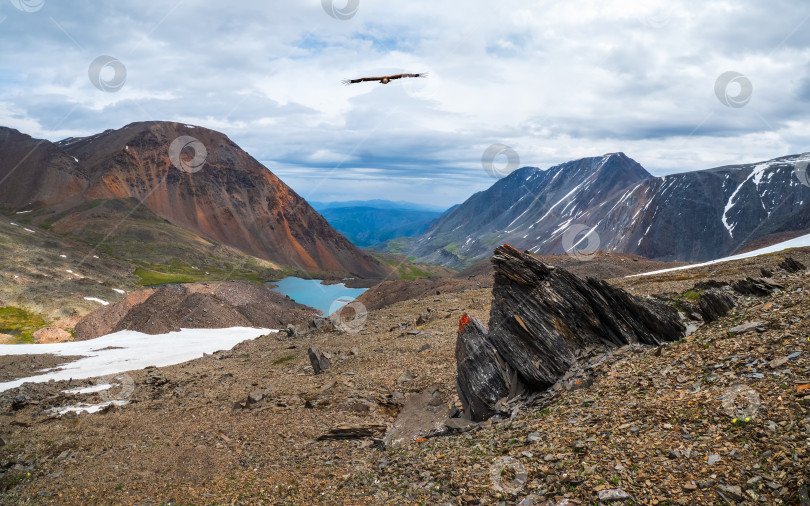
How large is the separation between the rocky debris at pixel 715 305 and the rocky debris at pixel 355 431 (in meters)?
14.8

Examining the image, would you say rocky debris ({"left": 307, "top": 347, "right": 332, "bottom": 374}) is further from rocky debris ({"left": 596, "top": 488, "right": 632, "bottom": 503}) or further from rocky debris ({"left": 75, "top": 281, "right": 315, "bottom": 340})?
rocky debris ({"left": 75, "top": 281, "right": 315, "bottom": 340})

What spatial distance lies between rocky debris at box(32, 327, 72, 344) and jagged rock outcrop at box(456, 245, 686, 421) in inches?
2917

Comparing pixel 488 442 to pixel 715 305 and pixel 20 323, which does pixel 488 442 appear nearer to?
pixel 715 305

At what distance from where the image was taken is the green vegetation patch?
70.0m

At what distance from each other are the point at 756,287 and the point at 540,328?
12098 mm

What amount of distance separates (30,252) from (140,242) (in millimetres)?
72843

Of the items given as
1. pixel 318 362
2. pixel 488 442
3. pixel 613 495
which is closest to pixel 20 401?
pixel 318 362

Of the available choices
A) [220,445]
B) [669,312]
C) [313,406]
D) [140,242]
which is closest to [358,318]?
[313,406]

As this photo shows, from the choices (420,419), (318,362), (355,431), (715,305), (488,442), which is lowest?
(318,362)

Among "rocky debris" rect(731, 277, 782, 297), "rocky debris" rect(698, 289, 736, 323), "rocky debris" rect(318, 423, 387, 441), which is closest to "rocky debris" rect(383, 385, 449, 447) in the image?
"rocky debris" rect(318, 423, 387, 441)

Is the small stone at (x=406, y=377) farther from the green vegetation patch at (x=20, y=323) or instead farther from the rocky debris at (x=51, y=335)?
the green vegetation patch at (x=20, y=323)

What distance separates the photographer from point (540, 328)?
1798 centimetres

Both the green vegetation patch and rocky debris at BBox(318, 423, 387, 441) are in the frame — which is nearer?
rocky debris at BBox(318, 423, 387, 441)

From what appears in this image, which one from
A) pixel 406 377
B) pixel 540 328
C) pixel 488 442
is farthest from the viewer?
pixel 406 377
